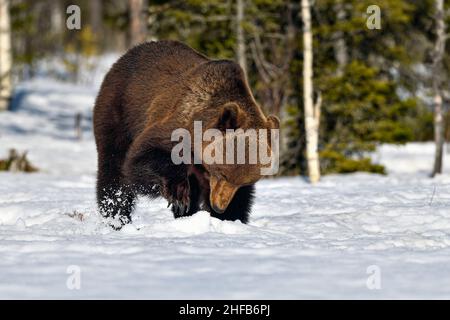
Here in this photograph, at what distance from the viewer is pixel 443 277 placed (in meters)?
4.25

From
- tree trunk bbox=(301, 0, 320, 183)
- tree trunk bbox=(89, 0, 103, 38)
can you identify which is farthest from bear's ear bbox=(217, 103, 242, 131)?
tree trunk bbox=(89, 0, 103, 38)

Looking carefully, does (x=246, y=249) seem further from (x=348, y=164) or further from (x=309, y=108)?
(x=348, y=164)

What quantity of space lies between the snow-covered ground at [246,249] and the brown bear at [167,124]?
26 cm

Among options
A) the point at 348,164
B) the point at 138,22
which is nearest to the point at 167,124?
the point at 348,164

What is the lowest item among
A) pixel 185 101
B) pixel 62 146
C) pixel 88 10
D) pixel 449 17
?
pixel 62 146

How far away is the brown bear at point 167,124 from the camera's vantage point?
19.1ft

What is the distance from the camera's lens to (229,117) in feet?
18.5

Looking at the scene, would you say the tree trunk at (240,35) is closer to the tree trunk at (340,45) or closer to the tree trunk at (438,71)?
the tree trunk at (340,45)

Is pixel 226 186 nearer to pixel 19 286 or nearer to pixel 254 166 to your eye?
pixel 254 166

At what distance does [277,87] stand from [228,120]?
10134mm

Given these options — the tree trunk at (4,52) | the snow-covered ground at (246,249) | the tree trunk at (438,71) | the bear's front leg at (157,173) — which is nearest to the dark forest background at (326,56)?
the tree trunk at (438,71)
